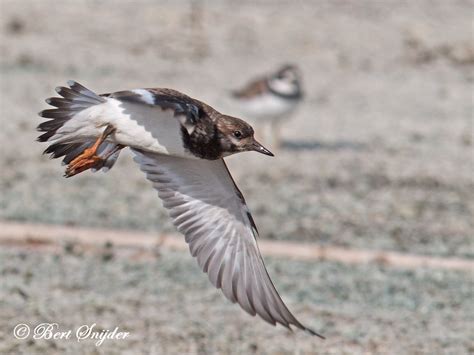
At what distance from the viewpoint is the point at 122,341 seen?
6.73 m

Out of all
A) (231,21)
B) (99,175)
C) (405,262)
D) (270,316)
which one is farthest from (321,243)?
(231,21)

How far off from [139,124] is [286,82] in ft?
25.3

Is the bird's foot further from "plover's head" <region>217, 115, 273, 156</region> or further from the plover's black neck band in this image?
the plover's black neck band

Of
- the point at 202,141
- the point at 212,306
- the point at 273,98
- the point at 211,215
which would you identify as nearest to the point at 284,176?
the point at 273,98

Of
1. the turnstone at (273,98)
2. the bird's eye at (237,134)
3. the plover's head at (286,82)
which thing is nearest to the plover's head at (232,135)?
the bird's eye at (237,134)

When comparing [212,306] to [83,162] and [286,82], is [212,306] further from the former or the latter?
[286,82]

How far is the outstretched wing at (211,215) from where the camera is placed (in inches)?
242

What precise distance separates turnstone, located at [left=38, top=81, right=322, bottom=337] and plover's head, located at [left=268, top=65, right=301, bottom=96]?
22.2 feet

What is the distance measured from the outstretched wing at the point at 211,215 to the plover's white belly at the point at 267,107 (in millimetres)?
6652

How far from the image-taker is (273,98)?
13055 mm

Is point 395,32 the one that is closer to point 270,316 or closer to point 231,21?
point 231,21

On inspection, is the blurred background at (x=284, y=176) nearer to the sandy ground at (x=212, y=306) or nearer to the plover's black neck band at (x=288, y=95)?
the sandy ground at (x=212, y=306)

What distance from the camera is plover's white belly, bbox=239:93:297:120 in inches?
514

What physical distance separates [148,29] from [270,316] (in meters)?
12.3
